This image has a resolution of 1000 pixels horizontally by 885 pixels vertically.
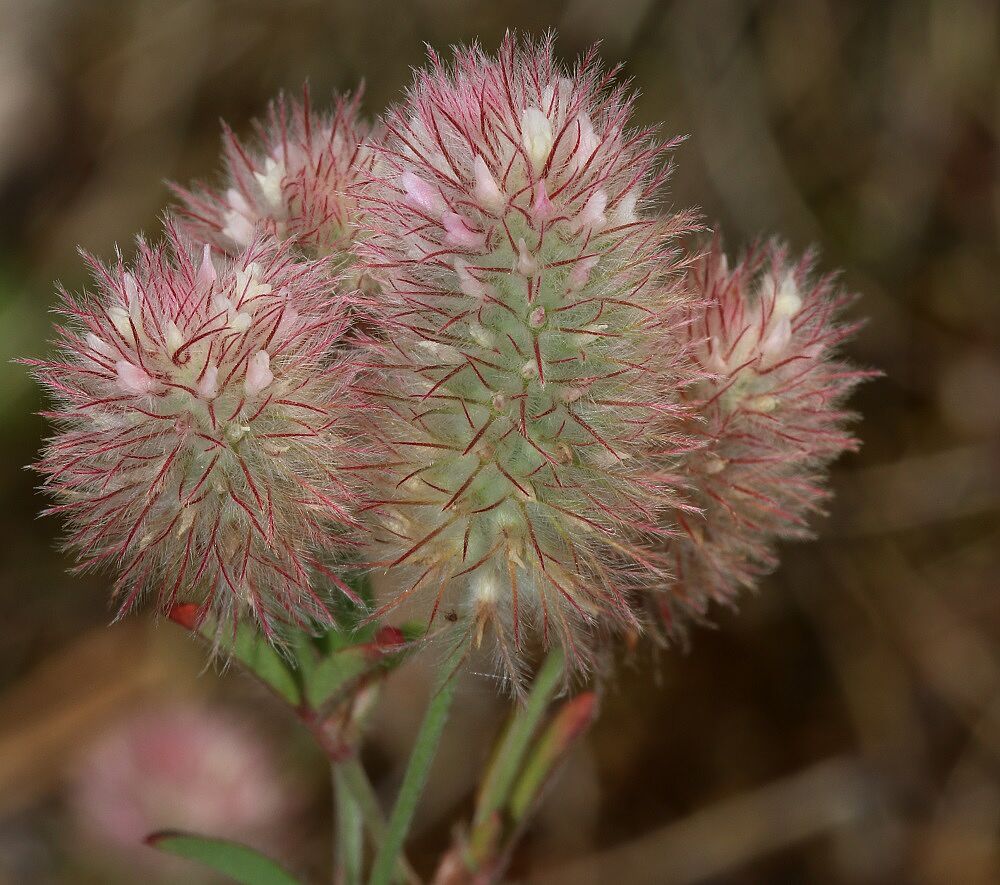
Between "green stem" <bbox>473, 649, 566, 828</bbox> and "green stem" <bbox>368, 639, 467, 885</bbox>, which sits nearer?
"green stem" <bbox>368, 639, 467, 885</bbox>

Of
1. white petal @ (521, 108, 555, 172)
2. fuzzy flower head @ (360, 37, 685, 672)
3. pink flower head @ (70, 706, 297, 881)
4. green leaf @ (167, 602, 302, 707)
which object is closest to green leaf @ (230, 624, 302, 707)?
green leaf @ (167, 602, 302, 707)

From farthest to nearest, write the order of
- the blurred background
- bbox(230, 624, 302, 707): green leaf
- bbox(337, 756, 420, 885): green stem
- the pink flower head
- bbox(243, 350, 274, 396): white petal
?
the blurred background < the pink flower head < bbox(337, 756, 420, 885): green stem < bbox(230, 624, 302, 707): green leaf < bbox(243, 350, 274, 396): white petal

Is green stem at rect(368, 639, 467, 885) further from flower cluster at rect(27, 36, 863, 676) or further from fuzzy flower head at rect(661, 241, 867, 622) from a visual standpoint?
fuzzy flower head at rect(661, 241, 867, 622)

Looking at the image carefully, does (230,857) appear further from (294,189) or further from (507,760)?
(294,189)

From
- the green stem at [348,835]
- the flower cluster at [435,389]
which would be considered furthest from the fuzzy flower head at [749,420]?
the green stem at [348,835]

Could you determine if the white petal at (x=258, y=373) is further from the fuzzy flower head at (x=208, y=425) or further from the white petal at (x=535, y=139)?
the white petal at (x=535, y=139)

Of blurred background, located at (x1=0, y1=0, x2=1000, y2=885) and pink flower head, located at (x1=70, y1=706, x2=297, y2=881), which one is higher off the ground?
blurred background, located at (x1=0, y1=0, x2=1000, y2=885)

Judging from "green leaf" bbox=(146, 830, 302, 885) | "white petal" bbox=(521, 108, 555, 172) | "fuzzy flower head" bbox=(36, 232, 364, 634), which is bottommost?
"green leaf" bbox=(146, 830, 302, 885)
